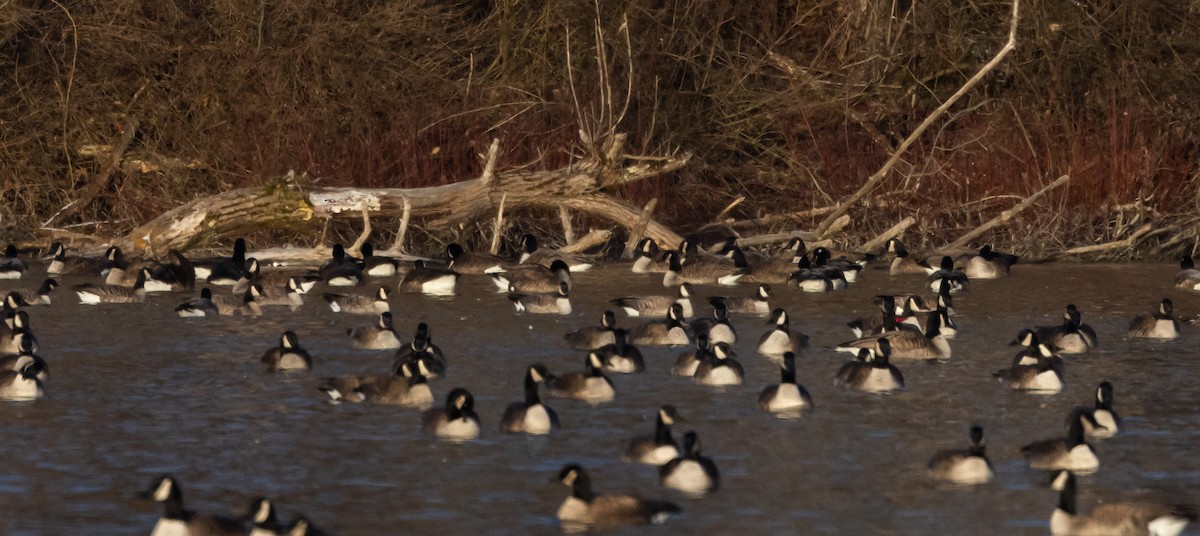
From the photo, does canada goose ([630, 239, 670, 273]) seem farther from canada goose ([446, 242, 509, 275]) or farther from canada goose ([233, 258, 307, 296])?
canada goose ([233, 258, 307, 296])

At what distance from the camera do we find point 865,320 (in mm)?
15805

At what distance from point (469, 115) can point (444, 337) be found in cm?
981

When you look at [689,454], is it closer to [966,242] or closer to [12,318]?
[12,318]

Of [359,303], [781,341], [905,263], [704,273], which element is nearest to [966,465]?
[781,341]

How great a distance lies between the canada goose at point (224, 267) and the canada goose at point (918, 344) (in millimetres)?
8490

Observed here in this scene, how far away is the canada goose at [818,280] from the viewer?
761 inches

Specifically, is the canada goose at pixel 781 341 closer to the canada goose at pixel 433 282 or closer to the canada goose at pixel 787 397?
the canada goose at pixel 787 397

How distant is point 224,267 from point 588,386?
30.1 feet

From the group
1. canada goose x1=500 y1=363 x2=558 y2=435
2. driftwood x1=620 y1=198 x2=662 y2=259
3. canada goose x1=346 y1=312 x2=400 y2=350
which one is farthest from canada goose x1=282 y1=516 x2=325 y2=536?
driftwood x1=620 y1=198 x2=662 y2=259

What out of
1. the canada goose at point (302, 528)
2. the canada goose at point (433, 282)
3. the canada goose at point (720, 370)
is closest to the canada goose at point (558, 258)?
the canada goose at point (433, 282)

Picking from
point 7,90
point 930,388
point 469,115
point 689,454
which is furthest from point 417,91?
point 689,454

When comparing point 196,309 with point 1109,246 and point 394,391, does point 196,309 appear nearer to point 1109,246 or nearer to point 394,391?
point 394,391

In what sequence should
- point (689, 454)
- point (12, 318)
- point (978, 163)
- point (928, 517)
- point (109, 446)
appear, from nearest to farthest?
point (928, 517) < point (689, 454) < point (109, 446) < point (12, 318) < point (978, 163)

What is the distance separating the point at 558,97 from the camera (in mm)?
25062
